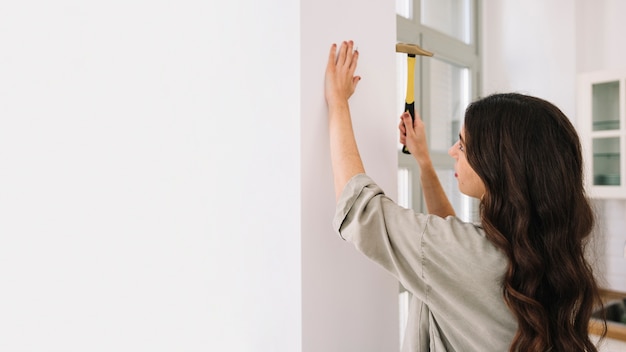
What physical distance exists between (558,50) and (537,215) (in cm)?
185

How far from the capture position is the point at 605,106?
7.04 feet

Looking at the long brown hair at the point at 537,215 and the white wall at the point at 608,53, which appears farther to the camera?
the white wall at the point at 608,53

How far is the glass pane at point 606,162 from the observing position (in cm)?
213

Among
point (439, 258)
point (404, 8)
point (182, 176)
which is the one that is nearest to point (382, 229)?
point (439, 258)

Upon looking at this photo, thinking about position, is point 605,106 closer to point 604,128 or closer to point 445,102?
point 604,128

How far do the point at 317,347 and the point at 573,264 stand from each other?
0.42 meters

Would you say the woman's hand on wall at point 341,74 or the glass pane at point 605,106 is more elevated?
the glass pane at point 605,106

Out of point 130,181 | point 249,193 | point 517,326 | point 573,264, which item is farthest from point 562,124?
point 130,181

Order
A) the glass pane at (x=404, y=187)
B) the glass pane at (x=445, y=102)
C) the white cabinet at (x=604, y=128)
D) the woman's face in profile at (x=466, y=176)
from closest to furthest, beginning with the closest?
1. the woman's face in profile at (x=466, y=176)
2. the glass pane at (x=404, y=187)
3. the glass pane at (x=445, y=102)
4. the white cabinet at (x=604, y=128)

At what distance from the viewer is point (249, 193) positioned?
33.8 inches

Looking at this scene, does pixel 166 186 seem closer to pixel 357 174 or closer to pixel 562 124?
pixel 357 174

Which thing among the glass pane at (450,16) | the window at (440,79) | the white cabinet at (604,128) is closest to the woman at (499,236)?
the window at (440,79)

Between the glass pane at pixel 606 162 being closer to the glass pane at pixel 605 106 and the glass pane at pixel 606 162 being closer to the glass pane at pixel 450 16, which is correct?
the glass pane at pixel 605 106

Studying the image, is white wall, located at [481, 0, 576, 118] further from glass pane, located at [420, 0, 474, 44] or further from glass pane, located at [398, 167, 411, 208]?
glass pane, located at [398, 167, 411, 208]
